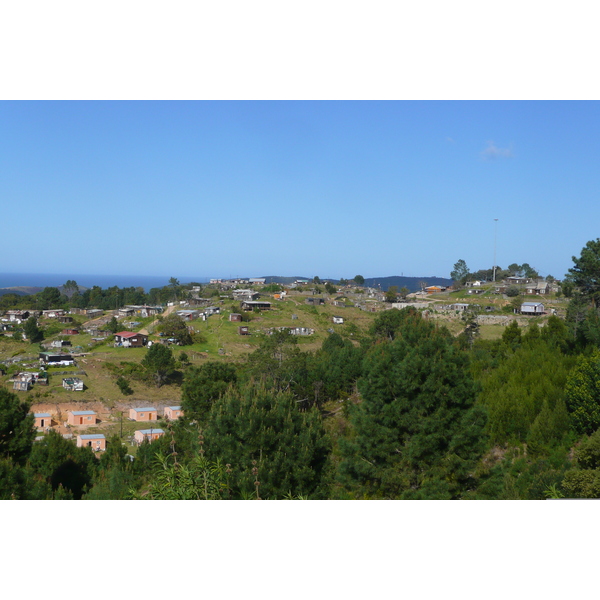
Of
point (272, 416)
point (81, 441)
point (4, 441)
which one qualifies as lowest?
point (81, 441)

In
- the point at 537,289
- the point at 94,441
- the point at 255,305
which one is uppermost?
the point at 537,289

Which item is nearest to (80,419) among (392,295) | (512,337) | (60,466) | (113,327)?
(60,466)

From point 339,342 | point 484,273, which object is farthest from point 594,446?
point 484,273

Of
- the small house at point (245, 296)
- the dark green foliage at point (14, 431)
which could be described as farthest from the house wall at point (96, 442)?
the small house at point (245, 296)

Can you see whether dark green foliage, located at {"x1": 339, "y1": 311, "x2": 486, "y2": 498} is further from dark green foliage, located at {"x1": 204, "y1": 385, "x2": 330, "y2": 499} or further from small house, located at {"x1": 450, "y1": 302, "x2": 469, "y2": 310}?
small house, located at {"x1": 450, "y1": 302, "x2": 469, "y2": 310}

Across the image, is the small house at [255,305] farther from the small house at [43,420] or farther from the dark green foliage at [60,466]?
the dark green foliage at [60,466]

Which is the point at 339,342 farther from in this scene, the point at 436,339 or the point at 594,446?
the point at 594,446

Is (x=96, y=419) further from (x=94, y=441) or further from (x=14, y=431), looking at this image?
(x=14, y=431)
